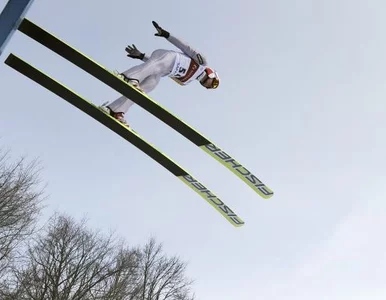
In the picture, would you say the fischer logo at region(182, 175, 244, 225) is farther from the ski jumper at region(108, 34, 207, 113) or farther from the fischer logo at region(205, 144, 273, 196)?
the ski jumper at region(108, 34, 207, 113)

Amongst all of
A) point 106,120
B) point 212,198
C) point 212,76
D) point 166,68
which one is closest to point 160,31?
point 166,68

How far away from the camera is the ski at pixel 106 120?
5.60 meters

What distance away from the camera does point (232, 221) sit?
779 cm

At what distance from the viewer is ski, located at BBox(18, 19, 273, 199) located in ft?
16.5

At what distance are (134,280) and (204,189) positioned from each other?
18597mm

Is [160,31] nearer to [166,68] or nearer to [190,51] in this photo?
[166,68]

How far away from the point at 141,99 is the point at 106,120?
684 mm

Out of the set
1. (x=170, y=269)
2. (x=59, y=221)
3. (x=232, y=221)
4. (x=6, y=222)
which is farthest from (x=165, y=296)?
(x=232, y=221)

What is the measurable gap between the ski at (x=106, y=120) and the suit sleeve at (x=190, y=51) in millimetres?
1566

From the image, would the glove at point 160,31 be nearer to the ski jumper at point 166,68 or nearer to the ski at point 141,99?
the ski jumper at point 166,68

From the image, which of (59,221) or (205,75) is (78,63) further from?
(59,221)

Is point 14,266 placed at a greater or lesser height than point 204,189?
lesser

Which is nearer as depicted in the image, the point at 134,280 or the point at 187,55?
the point at 187,55

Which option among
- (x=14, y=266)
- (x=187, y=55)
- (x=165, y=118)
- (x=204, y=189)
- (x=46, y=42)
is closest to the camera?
(x=46, y=42)
